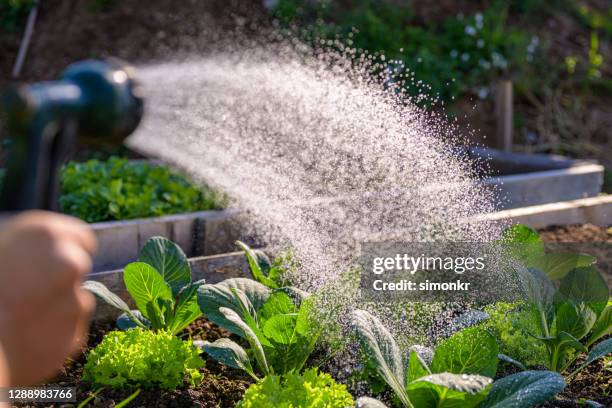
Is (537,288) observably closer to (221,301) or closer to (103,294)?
(221,301)

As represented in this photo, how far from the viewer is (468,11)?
8.70 meters

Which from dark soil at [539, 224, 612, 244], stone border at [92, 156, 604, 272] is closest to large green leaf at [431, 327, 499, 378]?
stone border at [92, 156, 604, 272]

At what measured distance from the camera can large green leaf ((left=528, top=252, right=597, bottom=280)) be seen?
317 centimetres

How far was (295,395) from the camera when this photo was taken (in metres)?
2.15

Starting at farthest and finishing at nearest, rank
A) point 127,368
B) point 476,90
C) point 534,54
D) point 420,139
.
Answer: point 534,54 → point 476,90 → point 420,139 → point 127,368

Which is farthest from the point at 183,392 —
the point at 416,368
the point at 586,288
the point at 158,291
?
the point at 586,288

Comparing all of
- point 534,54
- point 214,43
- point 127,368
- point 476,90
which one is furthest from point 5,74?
point 127,368

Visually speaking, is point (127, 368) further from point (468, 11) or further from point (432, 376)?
point (468, 11)

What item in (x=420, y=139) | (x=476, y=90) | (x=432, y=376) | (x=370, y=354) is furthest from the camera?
(x=476, y=90)

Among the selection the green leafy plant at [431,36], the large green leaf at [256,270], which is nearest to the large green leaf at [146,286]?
the large green leaf at [256,270]

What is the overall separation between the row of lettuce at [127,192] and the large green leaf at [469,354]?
7.21 ft

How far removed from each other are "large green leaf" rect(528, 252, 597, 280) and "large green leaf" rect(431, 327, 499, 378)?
3.11 ft

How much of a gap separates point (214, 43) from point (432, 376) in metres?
6.11

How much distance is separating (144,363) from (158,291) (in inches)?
14.2
